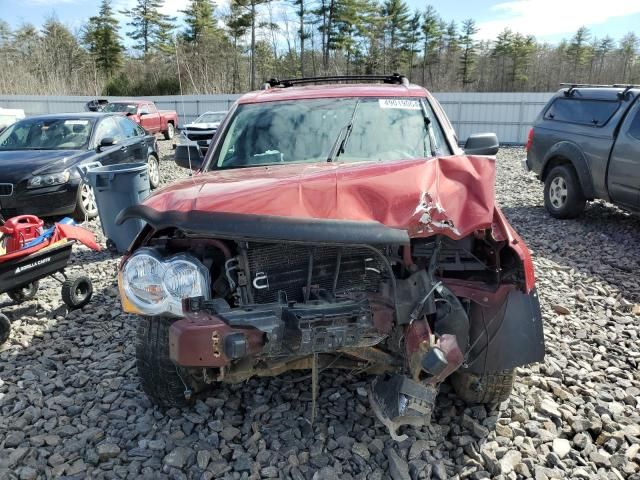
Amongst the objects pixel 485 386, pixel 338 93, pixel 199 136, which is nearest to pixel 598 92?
pixel 338 93

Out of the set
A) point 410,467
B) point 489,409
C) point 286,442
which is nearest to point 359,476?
point 410,467

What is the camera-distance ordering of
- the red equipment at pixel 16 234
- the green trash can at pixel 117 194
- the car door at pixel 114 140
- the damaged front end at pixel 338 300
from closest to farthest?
the damaged front end at pixel 338 300 < the red equipment at pixel 16 234 < the green trash can at pixel 117 194 < the car door at pixel 114 140

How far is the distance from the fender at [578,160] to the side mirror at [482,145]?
4.19 metres

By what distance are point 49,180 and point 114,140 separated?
60.7 inches

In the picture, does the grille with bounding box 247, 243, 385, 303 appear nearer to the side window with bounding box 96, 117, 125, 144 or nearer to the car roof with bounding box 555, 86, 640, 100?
the car roof with bounding box 555, 86, 640, 100

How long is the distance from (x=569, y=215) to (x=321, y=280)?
6.36 meters

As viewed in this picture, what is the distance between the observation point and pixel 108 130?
8.45 metres

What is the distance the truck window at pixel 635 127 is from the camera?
20.8 feet

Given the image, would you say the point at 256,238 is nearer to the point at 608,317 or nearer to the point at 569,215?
the point at 608,317

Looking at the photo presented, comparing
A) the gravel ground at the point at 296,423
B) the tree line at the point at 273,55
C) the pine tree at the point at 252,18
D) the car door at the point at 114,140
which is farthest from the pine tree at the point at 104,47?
the gravel ground at the point at 296,423

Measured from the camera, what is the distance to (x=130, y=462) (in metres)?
2.51

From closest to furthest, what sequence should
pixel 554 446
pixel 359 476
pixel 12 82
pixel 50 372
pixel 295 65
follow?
pixel 359 476, pixel 554 446, pixel 50 372, pixel 12 82, pixel 295 65

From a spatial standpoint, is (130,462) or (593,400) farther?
(593,400)

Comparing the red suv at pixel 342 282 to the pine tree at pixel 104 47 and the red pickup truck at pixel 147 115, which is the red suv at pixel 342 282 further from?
the pine tree at pixel 104 47
